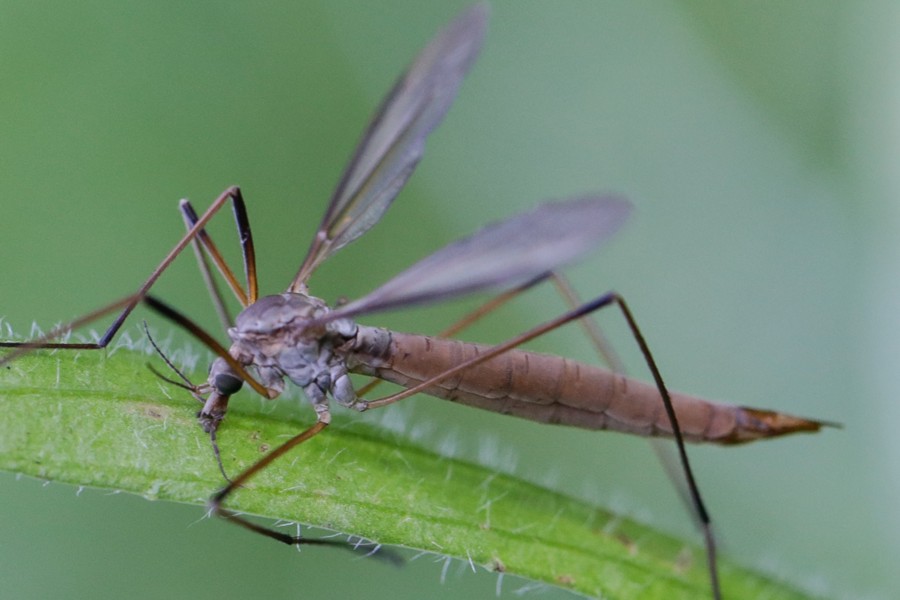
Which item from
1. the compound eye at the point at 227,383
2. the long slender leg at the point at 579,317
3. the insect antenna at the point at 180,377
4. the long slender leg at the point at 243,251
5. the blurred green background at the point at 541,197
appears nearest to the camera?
the insect antenna at the point at 180,377

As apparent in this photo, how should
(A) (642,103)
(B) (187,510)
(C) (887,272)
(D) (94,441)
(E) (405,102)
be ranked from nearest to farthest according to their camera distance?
(D) (94,441)
(E) (405,102)
(B) (187,510)
(C) (887,272)
(A) (642,103)

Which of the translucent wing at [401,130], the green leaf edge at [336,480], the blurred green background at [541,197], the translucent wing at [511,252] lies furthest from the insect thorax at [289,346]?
the blurred green background at [541,197]

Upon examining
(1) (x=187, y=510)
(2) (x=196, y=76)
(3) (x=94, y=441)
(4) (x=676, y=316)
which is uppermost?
(2) (x=196, y=76)

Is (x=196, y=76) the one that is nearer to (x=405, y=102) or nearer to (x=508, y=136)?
(x=508, y=136)

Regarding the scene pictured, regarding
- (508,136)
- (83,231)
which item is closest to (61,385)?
(83,231)

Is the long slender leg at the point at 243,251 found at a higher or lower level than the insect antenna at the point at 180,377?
higher

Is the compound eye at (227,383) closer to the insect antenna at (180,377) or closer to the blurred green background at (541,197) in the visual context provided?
the insect antenna at (180,377)

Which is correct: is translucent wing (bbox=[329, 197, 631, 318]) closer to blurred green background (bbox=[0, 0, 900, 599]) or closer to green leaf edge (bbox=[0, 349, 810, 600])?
green leaf edge (bbox=[0, 349, 810, 600])

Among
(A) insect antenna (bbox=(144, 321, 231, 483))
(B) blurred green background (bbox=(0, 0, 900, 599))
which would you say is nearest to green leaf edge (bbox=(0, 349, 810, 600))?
(A) insect antenna (bbox=(144, 321, 231, 483))
